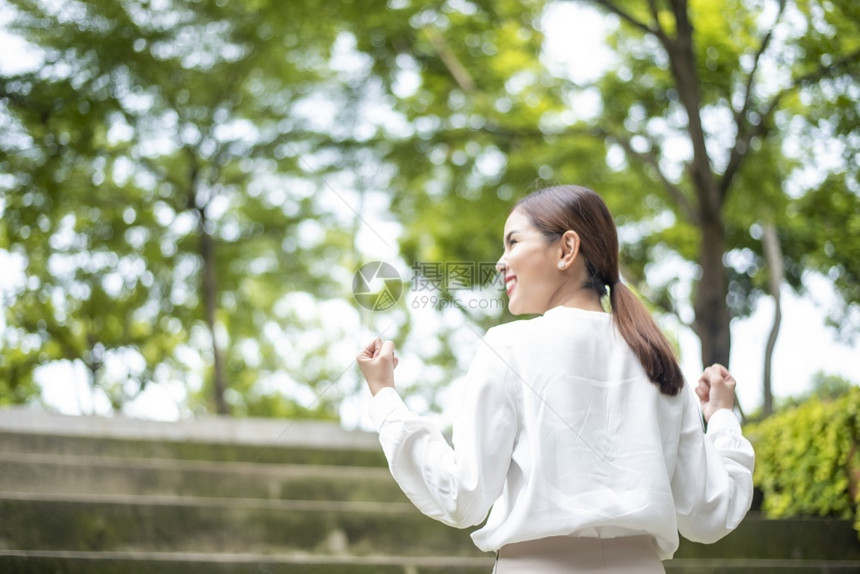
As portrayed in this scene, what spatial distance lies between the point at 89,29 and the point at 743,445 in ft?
24.4

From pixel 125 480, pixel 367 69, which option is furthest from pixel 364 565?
pixel 367 69

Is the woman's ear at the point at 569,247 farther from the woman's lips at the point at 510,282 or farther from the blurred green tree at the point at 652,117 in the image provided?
the blurred green tree at the point at 652,117

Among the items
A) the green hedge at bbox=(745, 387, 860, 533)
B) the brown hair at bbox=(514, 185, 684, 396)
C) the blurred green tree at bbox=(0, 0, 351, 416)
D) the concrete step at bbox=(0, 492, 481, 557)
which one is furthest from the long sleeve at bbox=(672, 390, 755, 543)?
the blurred green tree at bbox=(0, 0, 351, 416)

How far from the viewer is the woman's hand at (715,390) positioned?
195cm

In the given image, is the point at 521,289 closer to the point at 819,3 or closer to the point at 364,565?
the point at 364,565

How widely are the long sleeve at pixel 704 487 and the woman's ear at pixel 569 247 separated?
0.35 metres

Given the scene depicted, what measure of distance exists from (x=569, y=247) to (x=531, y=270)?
3.4 inches

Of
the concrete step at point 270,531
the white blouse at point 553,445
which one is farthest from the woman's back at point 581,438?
the concrete step at point 270,531

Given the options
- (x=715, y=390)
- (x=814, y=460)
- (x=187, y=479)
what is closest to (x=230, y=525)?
(x=187, y=479)

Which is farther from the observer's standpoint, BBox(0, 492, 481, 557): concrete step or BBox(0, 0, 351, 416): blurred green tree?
BBox(0, 0, 351, 416): blurred green tree

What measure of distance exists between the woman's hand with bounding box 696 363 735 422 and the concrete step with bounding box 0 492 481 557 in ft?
7.31

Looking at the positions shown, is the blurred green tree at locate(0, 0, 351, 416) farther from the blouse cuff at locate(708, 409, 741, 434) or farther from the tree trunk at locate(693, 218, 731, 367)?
the blouse cuff at locate(708, 409, 741, 434)

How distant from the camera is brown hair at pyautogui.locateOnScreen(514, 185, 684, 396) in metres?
1.71

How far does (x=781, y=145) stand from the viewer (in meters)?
8.70
